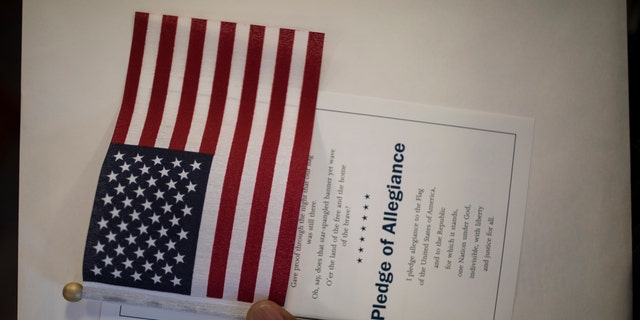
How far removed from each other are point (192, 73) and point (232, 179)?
0.34m

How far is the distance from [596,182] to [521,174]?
0.24 meters

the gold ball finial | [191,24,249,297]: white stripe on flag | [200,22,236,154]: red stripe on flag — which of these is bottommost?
the gold ball finial

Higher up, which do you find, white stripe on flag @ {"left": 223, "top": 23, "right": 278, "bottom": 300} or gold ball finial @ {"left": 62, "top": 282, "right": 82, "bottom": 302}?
white stripe on flag @ {"left": 223, "top": 23, "right": 278, "bottom": 300}

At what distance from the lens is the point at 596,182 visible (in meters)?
1.24

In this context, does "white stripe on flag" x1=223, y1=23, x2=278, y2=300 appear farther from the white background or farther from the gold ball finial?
the gold ball finial

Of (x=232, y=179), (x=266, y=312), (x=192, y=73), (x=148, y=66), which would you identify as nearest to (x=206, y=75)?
(x=192, y=73)

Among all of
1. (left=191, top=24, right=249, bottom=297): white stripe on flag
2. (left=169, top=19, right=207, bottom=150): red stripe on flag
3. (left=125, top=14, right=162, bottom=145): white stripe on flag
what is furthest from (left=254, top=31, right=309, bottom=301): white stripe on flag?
(left=125, top=14, right=162, bottom=145): white stripe on flag

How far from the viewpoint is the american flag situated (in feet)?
3.68

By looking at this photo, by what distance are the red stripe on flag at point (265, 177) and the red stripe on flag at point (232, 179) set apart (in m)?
0.05

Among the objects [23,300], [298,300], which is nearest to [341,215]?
[298,300]

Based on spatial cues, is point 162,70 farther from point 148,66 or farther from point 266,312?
point 266,312

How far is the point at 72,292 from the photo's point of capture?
113 cm

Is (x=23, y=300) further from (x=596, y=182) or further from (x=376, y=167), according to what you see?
(x=596, y=182)

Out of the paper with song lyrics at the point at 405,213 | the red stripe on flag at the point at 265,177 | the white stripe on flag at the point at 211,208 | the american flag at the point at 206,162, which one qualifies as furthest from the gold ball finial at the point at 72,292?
the red stripe on flag at the point at 265,177
